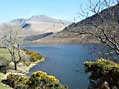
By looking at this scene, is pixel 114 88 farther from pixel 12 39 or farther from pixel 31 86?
pixel 12 39

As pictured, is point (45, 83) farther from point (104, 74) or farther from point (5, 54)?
point (5, 54)

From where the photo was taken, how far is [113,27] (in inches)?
618

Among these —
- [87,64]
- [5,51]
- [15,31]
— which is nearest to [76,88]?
[87,64]

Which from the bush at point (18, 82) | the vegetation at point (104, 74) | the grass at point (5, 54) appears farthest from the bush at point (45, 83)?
the grass at point (5, 54)

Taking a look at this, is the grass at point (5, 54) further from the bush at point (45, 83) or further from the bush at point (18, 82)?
the bush at point (45, 83)

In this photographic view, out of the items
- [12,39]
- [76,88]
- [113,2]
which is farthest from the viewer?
[12,39]

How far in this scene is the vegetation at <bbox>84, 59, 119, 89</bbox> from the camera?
865 inches

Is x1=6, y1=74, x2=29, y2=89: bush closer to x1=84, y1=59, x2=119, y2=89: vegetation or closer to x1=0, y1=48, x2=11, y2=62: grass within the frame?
x1=84, y1=59, x2=119, y2=89: vegetation

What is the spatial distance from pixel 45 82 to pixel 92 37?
17724mm

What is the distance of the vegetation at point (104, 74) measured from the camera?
72.1ft

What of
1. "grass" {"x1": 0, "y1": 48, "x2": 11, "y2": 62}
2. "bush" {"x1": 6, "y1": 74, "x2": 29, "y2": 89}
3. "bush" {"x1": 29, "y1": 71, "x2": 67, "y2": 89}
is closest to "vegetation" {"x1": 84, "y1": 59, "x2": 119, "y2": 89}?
"bush" {"x1": 29, "y1": 71, "x2": 67, "y2": 89}

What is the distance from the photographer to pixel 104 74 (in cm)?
2255

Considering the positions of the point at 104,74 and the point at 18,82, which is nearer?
the point at 104,74

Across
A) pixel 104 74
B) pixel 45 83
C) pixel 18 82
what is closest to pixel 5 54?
pixel 18 82
